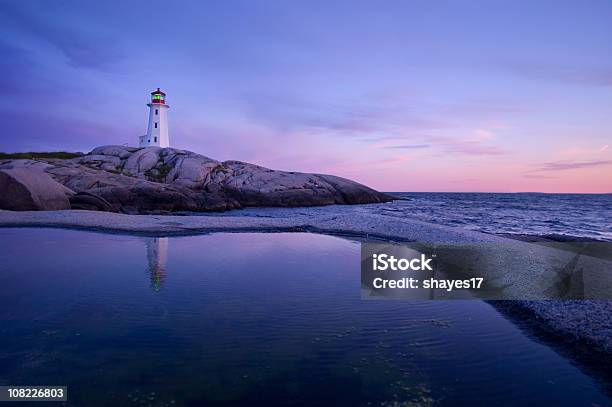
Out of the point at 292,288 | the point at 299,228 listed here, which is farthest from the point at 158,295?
the point at 299,228

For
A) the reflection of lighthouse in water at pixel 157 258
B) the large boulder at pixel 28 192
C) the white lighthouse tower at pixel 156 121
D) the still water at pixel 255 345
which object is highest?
the white lighthouse tower at pixel 156 121

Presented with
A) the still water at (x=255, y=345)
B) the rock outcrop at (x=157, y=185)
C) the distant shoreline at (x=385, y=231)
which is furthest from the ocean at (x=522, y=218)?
the still water at (x=255, y=345)

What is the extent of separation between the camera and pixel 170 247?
15.8m

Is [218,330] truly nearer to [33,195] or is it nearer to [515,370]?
[515,370]

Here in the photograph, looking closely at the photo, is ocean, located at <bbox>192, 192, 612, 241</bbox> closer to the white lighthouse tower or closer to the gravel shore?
the gravel shore

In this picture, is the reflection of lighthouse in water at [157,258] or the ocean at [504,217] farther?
the ocean at [504,217]

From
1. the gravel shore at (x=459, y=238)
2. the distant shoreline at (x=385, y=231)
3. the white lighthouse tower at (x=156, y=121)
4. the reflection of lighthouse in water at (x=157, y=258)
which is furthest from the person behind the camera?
the white lighthouse tower at (x=156, y=121)

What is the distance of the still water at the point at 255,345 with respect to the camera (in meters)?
4.96

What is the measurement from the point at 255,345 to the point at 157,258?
8323mm

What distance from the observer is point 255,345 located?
6.27 meters

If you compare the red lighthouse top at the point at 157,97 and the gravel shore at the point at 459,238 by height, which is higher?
the red lighthouse top at the point at 157,97

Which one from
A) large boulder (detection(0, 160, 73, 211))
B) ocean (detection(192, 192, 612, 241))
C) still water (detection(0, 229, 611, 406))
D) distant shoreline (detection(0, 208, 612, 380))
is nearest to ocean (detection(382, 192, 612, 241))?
ocean (detection(192, 192, 612, 241))

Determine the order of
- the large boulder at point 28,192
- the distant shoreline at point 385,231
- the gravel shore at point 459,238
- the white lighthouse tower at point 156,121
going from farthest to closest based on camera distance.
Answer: the white lighthouse tower at point 156,121
the large boulder at point 28,192
the distant shoreline at point 385,231
the gravel shore at point 459,238

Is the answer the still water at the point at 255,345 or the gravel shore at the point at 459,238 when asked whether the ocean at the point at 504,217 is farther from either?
the still water at the point at 255,345
